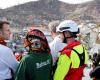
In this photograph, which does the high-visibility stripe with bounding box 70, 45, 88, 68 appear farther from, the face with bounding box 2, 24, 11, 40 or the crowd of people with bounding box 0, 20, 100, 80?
the face with bounding box 2, 24, 11, 40

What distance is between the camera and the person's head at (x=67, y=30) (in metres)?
4.70

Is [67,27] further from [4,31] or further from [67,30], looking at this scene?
[4,31]

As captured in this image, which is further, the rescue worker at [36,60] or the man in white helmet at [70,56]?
the man in white helmet at [70,56]

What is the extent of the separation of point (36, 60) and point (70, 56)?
477 mm

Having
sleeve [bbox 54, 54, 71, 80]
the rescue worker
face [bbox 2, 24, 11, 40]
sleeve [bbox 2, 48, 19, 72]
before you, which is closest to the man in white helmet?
sleeve [bbox 54, 54, 71, 80]

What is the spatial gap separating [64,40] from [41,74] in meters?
0.68

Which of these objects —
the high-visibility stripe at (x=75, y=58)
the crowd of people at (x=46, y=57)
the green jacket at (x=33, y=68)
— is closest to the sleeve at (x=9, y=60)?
the crowd of people at (x=46, y=57)

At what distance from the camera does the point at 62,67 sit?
176 inches

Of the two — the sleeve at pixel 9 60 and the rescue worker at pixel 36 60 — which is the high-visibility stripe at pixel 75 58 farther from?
the sleeve at pixel 9 60

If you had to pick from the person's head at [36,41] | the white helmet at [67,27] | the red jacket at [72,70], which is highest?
the white helmet at [67,27]

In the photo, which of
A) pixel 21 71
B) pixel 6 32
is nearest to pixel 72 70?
pixel 21 71

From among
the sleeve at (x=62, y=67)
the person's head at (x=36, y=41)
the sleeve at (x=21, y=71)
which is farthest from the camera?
the sleeve at (x=62, y=67)

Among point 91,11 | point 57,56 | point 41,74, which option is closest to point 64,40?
point 57,56

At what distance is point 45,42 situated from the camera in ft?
14.3
